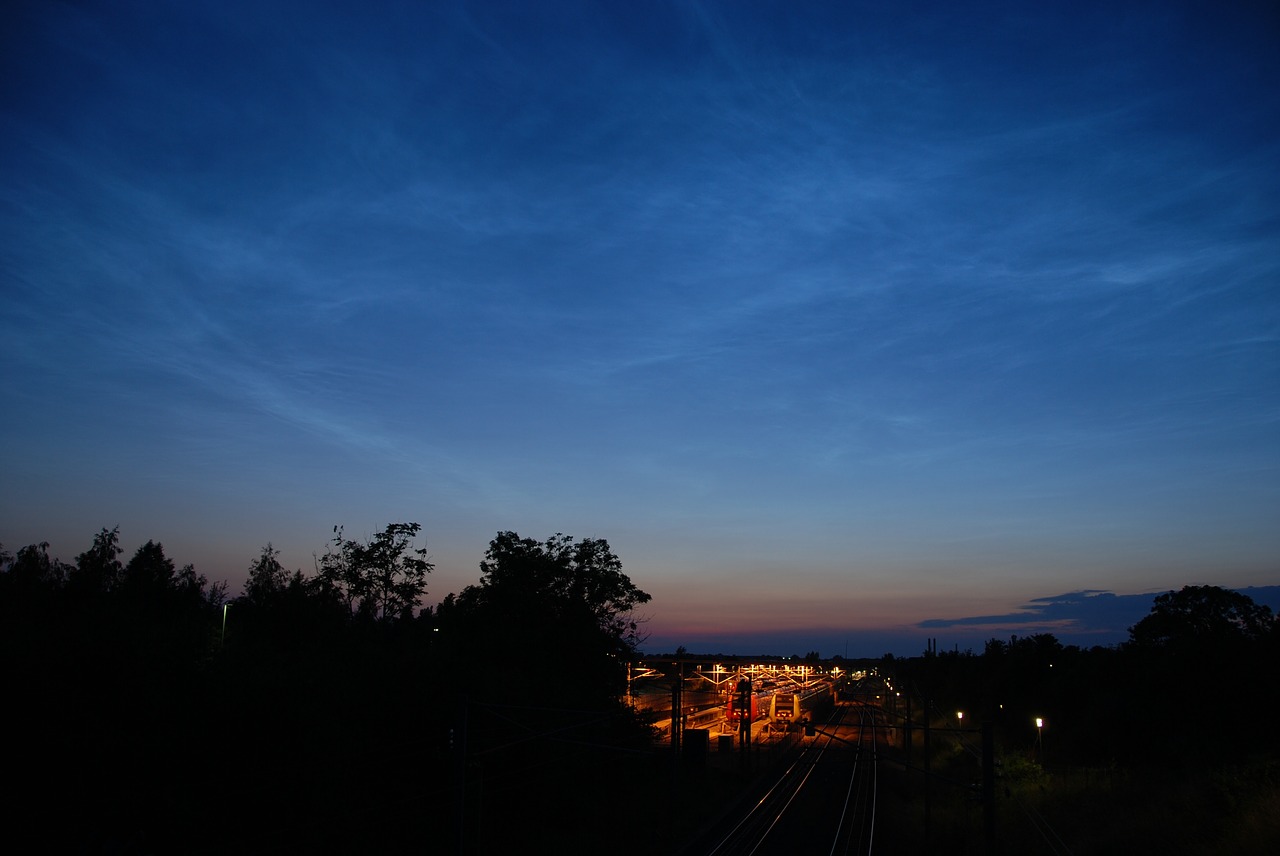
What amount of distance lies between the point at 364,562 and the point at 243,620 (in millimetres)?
5387

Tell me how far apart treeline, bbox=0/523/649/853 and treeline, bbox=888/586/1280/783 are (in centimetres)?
1906

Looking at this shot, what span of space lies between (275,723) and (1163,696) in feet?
145

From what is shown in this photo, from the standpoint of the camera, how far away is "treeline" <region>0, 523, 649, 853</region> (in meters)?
15.0

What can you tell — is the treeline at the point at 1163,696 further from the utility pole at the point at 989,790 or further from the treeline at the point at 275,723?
the treeline at the point at 275,723

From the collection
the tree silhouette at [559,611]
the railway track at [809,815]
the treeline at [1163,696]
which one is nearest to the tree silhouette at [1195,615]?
the treeline at [1163,696]

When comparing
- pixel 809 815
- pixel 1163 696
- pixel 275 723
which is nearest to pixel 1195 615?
pixel 1163 696

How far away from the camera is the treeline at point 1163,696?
38062 mm

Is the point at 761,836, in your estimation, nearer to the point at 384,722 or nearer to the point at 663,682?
the point at 384,722

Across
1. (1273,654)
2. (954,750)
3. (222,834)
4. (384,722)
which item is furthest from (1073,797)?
(222,834)

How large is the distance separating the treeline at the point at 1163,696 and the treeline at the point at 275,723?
19.1 metres

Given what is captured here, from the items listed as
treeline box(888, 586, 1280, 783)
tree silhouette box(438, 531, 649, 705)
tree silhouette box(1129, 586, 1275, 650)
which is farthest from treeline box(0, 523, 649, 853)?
tree silhouette box(1129, 586, 1275, 650)

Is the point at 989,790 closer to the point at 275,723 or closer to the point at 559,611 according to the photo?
the point at 275,723

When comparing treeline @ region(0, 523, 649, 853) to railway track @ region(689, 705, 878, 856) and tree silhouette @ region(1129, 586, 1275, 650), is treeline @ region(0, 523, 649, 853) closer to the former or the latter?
railway track @ region(689, 705, 878, 856)

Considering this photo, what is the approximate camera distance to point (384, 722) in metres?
23.4
